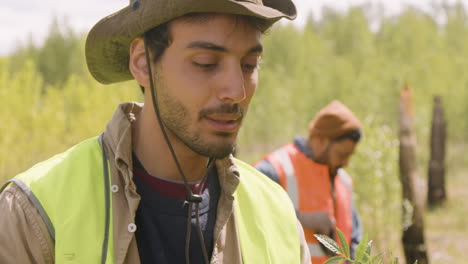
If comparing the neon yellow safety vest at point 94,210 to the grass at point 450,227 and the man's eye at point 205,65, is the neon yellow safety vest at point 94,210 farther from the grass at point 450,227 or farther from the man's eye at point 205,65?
the grass at point 450,227

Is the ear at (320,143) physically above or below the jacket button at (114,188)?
below


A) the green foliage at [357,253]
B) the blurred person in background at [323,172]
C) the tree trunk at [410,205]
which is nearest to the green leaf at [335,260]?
the green foliage at [357,253]

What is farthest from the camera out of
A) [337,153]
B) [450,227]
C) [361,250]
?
[450,227]

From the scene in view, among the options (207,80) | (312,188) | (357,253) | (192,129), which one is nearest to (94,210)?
(192,129)

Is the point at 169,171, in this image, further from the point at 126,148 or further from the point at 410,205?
the point at 410,205

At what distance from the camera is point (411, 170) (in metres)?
9.19

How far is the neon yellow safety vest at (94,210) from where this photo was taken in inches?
64.1

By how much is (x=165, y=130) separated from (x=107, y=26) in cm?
45

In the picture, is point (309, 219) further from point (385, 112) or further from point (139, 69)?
point (385, 112)

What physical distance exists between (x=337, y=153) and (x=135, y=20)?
Result: 10.1 ft

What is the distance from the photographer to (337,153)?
4.75 m

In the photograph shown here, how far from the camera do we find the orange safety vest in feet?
15.0

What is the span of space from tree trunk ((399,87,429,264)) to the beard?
279 inches

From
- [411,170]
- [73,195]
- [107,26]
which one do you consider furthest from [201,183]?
[411,170]
